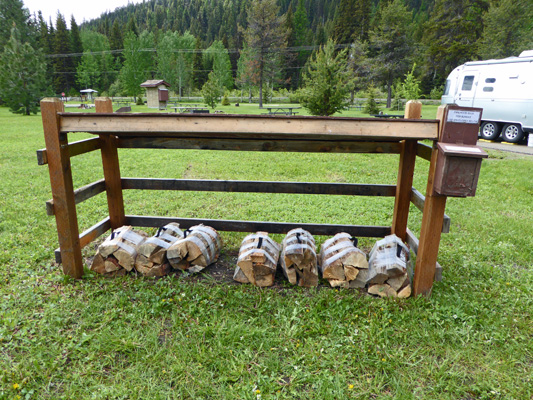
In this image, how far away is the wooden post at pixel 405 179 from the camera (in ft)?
12.6

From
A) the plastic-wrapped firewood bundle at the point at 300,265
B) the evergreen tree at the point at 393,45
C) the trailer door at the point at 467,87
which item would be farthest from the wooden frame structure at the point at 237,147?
the evergreen tree at the point at 393,45

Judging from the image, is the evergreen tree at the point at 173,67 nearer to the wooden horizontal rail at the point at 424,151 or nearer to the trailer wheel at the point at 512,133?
the trailer wheel at the point at 512,133

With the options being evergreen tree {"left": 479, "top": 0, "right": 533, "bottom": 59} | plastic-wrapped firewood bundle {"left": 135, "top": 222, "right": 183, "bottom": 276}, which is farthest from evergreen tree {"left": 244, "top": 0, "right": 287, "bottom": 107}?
plastic-wrapped firewood bundle {"left": 135, "top": 222, "right": 183, "bottom": 276}

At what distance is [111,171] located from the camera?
178 inches

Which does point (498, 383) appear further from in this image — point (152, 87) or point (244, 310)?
point (152, 87)

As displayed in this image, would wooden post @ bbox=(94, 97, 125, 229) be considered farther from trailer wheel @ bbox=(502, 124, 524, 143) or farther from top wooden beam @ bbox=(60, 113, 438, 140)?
trailer wheel @ bbox=(502, 124, 524, 143)

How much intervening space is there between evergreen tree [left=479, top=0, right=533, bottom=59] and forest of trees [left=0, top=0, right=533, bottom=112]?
0.09 metres

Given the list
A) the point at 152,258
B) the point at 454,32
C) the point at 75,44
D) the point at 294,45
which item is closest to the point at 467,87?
the point at 152,258

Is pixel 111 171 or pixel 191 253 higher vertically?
pixel 111 171

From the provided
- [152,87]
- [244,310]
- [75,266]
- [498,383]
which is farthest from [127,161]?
[152,87]

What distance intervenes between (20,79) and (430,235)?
1434 inches

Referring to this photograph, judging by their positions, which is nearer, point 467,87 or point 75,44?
point 467,87

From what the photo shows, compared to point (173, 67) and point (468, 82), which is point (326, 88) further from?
point (173, 67)

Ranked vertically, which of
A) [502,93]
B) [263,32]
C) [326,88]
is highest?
[263,32]
